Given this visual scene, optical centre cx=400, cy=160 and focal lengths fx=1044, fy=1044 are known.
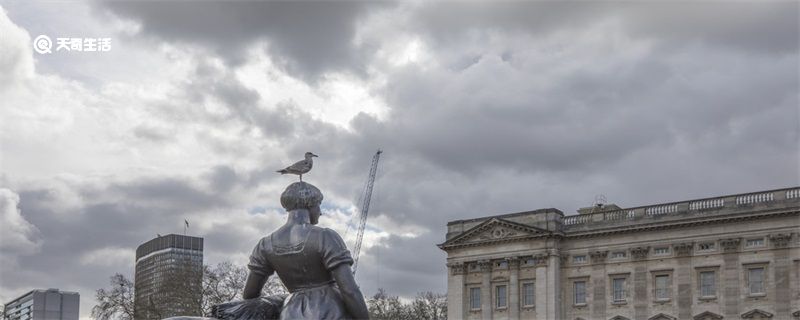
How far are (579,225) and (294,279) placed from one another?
6005cm

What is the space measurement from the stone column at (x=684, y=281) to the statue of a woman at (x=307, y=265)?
55.3 m

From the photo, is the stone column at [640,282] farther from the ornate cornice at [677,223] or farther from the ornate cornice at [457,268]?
the ornate cornice at [457,268]

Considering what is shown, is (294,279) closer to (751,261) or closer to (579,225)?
(751,261)

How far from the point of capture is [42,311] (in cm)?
6069

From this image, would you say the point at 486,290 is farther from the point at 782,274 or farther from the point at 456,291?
the point at 782,274

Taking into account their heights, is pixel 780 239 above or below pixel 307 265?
above

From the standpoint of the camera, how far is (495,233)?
2687 inches

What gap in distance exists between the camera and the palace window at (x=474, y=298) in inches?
2726

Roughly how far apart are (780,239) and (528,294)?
1652cm

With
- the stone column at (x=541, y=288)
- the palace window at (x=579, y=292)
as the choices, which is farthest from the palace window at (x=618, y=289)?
the stone column at (x=541, y=288)

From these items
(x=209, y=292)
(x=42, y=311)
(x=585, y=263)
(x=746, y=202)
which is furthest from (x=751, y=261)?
(x=42, y=311)

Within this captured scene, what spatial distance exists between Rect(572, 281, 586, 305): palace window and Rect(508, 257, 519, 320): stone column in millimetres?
3780

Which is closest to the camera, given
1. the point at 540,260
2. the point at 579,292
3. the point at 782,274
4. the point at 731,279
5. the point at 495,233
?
the point at 782,274

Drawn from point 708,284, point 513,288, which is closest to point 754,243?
point 708,284
